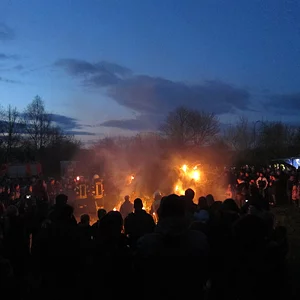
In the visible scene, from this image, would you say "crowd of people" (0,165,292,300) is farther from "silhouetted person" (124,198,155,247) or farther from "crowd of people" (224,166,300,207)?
"crowd of people" (224,166,300,207)

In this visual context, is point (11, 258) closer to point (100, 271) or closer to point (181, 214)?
point (100, 271)

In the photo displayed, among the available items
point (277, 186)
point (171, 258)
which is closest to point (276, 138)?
point (277, 186)

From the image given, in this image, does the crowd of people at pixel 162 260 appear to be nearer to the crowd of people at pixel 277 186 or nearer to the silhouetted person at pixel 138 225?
the silhouetted person at pixel 138 225

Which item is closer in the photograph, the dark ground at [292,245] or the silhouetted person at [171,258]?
the silhouetted person at [171,258]

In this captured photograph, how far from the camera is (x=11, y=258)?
22.5 ft

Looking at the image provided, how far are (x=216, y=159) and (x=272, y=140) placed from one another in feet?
95.0

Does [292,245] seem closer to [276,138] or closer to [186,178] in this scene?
[186,178]

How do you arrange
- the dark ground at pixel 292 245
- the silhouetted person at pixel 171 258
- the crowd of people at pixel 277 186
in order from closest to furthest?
1. the silhouetted person at pixel 171 258
2. the dark ground at pixel 292 245
3. the crowd of people at pixel 277 186

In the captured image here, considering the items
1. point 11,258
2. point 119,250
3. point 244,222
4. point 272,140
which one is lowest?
point 11,258

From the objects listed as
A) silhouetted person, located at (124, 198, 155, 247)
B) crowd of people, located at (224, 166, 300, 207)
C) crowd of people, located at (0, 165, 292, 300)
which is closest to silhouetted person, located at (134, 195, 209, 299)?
crowd of people, located at (0, 165, 292, 300)

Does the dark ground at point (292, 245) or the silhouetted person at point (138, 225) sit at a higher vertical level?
the silhouetted person at point (138, 225)

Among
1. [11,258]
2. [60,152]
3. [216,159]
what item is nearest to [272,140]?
[216,159]

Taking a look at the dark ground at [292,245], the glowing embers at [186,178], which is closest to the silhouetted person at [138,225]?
the dark ground at [292,245]

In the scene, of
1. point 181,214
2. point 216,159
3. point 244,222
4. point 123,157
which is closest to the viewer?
point 181,214
